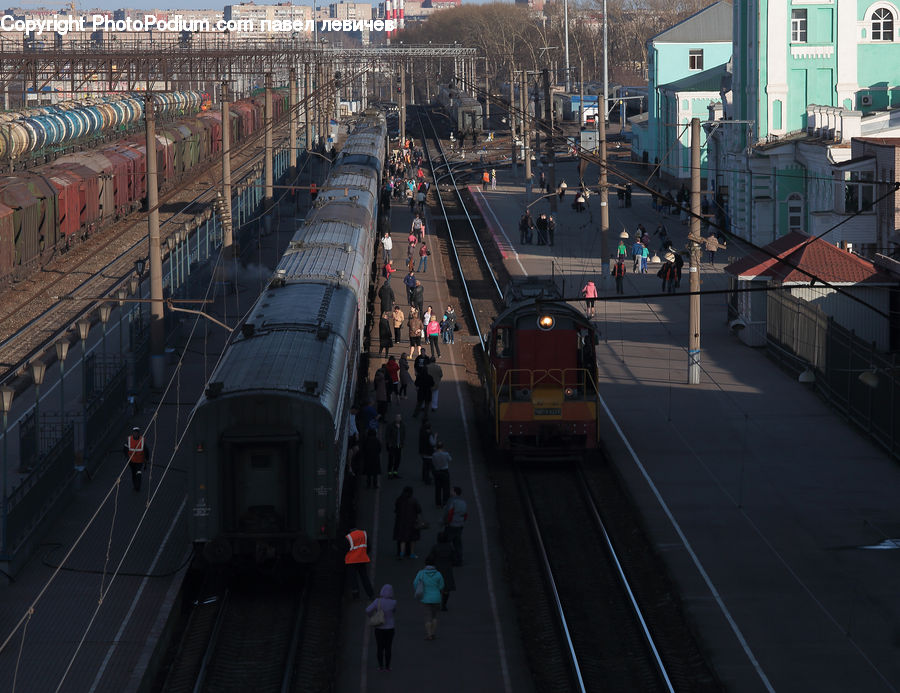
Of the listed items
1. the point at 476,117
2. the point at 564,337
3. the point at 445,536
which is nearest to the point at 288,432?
the point at 445,536

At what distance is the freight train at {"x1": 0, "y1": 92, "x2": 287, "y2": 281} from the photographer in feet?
127

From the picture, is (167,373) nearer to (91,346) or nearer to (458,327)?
(91,346)

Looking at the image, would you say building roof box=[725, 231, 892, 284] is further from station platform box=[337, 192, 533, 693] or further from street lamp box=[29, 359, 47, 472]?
street lamp box=[29, 359, 47, 472]

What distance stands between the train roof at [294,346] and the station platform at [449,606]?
2.58 metres

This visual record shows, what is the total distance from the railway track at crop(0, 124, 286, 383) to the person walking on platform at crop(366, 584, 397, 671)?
8.13m

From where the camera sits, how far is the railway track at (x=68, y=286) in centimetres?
3178

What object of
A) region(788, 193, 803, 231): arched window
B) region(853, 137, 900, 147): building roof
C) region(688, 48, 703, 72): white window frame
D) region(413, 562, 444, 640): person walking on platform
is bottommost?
region(413, 562, 444, 640): person walking on platform

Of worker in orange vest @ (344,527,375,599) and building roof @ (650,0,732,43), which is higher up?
building roof @ (650,0,732,43)

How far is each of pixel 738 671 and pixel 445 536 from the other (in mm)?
4316

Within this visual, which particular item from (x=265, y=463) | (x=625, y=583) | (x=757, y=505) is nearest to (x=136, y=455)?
(x=265, y=463)

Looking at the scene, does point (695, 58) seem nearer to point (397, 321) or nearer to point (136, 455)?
point (397, 321)

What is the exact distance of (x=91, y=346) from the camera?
3194cm

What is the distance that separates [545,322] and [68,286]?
2144 cm

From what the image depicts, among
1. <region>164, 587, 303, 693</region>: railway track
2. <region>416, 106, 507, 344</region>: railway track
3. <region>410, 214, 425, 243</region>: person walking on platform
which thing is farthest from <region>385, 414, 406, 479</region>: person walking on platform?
<region>410, 214, 425, 243</region>: person walking on platform
